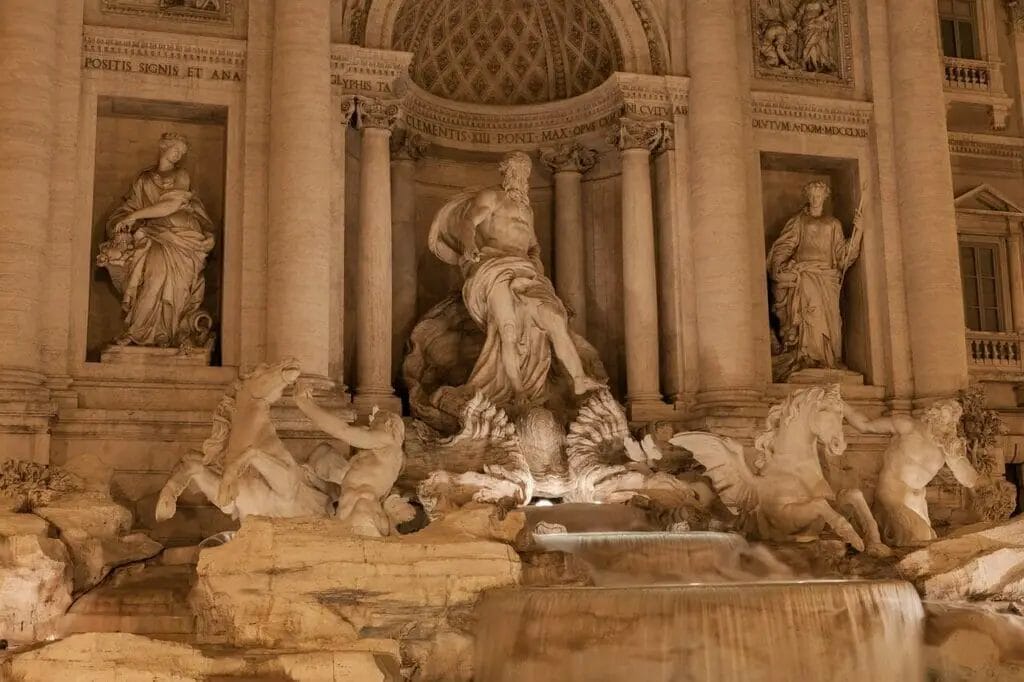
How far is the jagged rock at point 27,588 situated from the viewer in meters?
10.2

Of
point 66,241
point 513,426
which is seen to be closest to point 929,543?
point 513,426

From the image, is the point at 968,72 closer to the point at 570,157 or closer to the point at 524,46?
the point at 570,157

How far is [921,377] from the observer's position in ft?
55.9

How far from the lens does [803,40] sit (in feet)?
59.7

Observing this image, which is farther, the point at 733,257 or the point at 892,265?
the point at 892,265

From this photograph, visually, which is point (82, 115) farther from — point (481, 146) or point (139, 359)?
point (481, 146)

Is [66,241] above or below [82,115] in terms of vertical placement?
below

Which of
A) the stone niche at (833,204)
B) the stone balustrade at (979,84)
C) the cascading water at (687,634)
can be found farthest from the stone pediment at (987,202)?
the cascading water at (687,634)

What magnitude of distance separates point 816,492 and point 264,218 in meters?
7.15


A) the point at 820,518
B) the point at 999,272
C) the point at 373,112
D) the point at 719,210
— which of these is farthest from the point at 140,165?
the point at 999,272

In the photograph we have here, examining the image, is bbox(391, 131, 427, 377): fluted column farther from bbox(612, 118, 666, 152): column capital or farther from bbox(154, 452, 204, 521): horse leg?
bbox(154, 452, 204, 521): horse leg

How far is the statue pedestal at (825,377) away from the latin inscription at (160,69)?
8.20m

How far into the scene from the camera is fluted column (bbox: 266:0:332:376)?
47.5 feet

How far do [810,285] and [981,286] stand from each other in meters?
3.85
